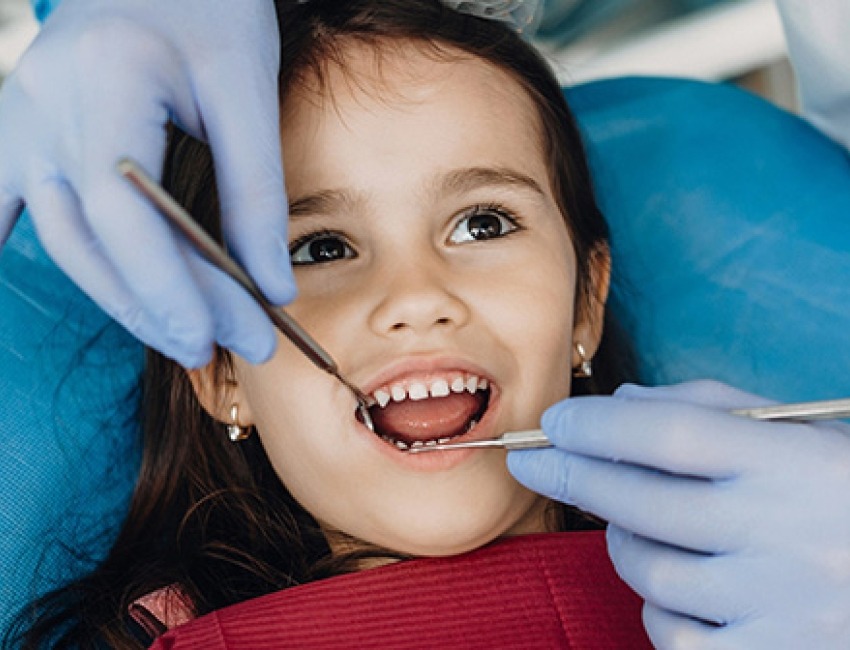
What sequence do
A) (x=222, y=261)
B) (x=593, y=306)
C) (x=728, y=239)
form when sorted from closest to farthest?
(x=222, y=261) < (x=593, y=306) < (x=728, y=239)

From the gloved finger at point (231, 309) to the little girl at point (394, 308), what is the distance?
0.57ft

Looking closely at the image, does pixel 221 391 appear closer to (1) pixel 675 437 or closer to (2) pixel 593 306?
(2) pixel 593 306

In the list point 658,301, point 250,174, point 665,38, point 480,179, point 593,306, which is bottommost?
point 658,301

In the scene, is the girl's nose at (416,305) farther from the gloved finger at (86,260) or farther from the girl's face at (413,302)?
the gloved finger at (86,260)

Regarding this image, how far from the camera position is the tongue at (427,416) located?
1203 mm

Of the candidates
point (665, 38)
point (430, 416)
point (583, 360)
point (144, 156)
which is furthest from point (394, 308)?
point (665, 38)

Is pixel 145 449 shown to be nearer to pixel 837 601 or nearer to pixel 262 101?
pixel 262 101

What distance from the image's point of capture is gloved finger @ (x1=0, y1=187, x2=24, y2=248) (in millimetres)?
1038

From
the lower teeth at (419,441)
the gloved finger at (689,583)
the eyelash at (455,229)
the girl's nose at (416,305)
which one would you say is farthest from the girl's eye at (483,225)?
the gloved finger at (689,583)

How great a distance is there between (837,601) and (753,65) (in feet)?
5.52

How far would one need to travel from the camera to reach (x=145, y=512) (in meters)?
1.51

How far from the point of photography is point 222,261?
84 centimetres

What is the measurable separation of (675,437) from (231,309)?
39 centimetres

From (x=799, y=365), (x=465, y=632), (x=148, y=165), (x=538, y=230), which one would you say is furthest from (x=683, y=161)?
(x=148, y=165)
